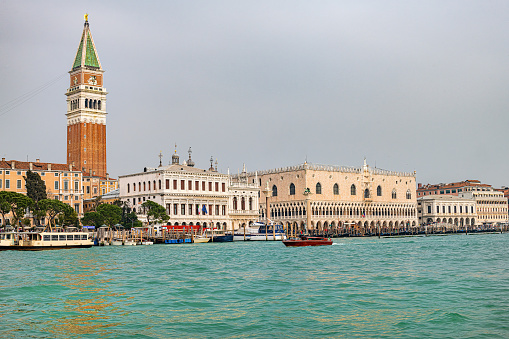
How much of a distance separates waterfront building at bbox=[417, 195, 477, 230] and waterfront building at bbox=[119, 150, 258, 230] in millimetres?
46541

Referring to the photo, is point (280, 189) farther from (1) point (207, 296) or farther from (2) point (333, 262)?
(1) point (207, 296)

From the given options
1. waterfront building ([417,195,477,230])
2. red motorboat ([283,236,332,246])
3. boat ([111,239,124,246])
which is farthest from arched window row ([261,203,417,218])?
red motorboat ([283,236,332,246])

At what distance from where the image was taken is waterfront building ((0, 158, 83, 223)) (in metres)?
69.1

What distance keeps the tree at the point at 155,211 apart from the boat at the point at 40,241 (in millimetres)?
14128

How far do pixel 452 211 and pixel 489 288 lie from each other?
99.5 m

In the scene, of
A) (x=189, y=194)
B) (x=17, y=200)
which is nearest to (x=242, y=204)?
(x=189, y=194)

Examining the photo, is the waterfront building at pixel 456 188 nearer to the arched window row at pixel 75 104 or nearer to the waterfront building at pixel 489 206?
the waterfront building at pixel 489 206

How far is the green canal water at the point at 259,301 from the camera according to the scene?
537 inches

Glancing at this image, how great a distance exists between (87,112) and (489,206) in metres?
79.3

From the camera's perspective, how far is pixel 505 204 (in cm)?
12800

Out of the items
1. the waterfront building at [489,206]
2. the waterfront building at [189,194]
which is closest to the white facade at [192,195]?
the waterfront building at [189,194]

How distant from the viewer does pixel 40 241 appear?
155 ft

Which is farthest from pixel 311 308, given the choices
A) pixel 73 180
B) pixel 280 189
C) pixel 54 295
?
pixel 280 189

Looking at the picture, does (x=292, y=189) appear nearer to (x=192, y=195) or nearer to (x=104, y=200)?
(x=192, y=195)
